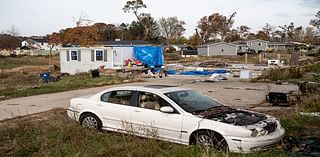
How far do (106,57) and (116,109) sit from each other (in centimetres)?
2620

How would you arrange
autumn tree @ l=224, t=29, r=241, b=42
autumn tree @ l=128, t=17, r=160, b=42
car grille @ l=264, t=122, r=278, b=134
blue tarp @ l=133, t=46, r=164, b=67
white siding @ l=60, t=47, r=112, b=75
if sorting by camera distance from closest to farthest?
car grille @ l=264, t=122, r=278, b=134, white siding @ l=60, t=47, r=112, b=75, blue tarp @ l=133, t=46, r=164, b=67, autumn tree @ l=128, t=17, r=160, b=42, autumn tree @ l=224, t=29, r=241, b=42

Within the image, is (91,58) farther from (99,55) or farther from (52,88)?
(52,88)

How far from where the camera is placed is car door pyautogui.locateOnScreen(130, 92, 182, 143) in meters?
7.46

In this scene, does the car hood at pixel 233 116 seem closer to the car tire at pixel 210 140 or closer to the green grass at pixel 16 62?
the car tire at pixel 210 140

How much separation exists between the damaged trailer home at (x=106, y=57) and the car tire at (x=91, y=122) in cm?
2453

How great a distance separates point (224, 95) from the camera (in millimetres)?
17516

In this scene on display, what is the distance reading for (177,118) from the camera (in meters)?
7.48

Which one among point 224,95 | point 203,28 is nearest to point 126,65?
point 224,95

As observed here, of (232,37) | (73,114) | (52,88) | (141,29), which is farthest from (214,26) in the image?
(73,114)

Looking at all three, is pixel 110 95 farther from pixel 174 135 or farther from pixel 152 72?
pixel 152 72

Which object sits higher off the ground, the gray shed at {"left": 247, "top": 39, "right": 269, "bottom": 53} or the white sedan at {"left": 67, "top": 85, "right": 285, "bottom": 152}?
Result: the gray shed at {"left": 247, "top": 39, "right": 269, "bottom": 53}

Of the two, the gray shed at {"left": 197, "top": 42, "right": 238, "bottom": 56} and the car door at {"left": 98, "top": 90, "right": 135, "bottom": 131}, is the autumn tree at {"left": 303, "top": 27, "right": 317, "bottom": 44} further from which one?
the car door at {"left": 98, "top": 90, "right": 135, "bottom": 131}

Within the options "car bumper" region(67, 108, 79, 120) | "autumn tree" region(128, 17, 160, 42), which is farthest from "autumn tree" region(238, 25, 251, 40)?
"car bumper" region(67, 108, 79, 120)

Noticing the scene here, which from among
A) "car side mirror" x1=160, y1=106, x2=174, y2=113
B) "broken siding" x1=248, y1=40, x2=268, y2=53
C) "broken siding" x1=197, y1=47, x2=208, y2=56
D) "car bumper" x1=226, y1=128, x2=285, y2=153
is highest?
"broken siding" x1=248, y1=40, x2=268, y2=53
